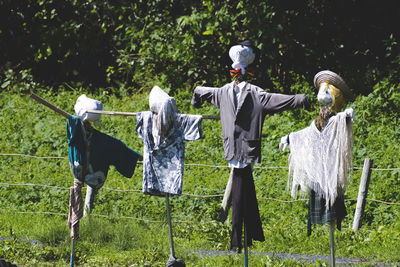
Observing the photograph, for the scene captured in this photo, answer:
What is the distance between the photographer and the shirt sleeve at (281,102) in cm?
524

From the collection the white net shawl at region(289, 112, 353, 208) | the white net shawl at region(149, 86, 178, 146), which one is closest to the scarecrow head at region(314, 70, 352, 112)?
the white net shawl at region(289, 112, 353, 208)

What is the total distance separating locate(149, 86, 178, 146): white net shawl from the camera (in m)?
5.81

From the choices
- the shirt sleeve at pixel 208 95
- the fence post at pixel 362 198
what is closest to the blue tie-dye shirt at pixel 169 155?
the shirt sleeve at pixel 208 95

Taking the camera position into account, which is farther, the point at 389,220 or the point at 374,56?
the point at 374,56

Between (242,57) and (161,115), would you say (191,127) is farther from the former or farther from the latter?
(242,57)

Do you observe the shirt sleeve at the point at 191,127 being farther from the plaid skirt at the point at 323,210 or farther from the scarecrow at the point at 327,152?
the plaid skirt at the point at 323,210

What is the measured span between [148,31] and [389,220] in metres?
6.65

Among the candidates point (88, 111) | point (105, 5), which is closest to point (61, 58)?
point (105, 5)

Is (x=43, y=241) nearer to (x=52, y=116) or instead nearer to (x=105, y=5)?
(x=52, y=116)

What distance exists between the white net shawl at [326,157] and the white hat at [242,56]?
0.76 m

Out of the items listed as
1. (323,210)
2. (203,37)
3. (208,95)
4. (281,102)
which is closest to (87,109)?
(208,95)

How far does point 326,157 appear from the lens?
5363mm

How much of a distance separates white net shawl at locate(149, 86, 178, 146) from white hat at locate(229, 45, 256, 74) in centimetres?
72

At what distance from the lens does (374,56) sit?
486 inches
